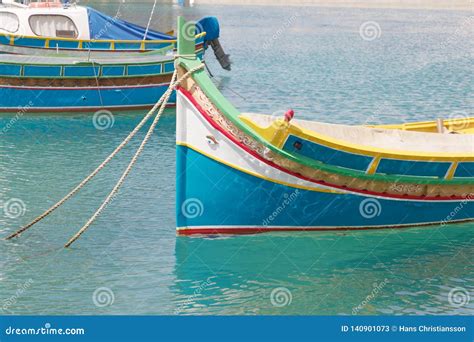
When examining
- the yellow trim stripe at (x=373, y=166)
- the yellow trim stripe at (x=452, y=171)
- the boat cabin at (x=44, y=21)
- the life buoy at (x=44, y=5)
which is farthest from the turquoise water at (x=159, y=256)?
the life buoy at (x=44, y=5)

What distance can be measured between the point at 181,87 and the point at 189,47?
2.26 ft

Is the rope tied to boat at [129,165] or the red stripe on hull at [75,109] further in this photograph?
the red stripe on hull at [75,109]

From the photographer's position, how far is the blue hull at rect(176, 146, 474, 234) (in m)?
14.6

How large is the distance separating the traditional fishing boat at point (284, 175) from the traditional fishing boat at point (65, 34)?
15.8m

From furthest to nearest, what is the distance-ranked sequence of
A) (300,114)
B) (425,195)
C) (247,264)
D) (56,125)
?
(300,114) < (56,125) < (425,195) < (247,264)

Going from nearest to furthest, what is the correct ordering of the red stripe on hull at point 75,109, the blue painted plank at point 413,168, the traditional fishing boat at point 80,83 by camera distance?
the blue painted plank at point 413,168 < the traditional fishing boat at point 80,83 < the red stripe on hull at point 75,109

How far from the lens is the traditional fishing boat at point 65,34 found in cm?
2997

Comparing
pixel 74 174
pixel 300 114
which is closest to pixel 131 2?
pixel 300 114

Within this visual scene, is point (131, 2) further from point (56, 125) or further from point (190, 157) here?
point (190, 157)

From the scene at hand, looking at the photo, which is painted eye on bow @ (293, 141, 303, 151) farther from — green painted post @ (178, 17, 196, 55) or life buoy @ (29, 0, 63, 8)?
life buoy @ (29, 0, 63, 8)

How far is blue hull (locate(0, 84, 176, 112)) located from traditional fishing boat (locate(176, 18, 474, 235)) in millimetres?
13611

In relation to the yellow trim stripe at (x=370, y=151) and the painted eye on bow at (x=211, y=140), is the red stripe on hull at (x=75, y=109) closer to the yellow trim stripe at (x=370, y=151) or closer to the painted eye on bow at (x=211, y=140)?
the painted eye on bow at (x=211, y=140)

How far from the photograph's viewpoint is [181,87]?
14445 mm

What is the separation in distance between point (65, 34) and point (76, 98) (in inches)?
161
